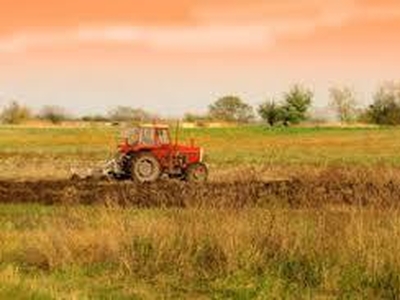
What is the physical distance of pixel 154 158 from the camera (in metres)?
32.1

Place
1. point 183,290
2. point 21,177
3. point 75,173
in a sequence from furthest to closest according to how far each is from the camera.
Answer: point 21,177 → point 75,173 → point 183,290

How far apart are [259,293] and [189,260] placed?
186 centimetres

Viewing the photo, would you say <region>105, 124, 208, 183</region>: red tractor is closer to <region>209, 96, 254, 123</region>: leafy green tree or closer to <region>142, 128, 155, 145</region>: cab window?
<region>142, 128, 155, 145</region>: cab window

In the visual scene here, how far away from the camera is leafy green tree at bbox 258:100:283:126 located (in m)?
103

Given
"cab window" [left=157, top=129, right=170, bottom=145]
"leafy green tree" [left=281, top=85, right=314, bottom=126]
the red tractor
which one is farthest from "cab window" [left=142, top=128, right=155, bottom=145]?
"leafy green tree" [left=281, top=85, right=314, bottom=126]

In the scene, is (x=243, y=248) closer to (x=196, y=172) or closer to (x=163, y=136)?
(x=196, y=172)

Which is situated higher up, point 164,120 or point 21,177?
point 164,120

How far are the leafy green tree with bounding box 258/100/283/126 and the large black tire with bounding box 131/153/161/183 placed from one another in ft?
234

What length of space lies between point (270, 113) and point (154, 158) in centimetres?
→ 7344

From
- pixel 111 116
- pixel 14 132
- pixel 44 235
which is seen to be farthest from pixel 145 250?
pixel 111 116

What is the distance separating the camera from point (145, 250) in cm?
1387

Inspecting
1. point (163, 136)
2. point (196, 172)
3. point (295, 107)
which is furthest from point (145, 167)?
point (295, 107)

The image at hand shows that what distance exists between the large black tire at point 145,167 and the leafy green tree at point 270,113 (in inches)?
2812

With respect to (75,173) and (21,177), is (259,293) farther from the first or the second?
(21,177)
